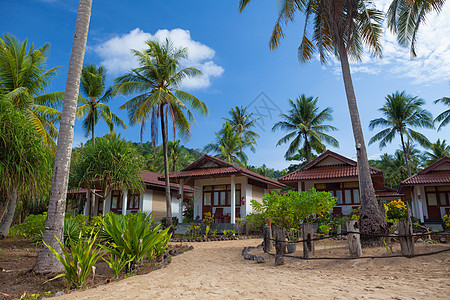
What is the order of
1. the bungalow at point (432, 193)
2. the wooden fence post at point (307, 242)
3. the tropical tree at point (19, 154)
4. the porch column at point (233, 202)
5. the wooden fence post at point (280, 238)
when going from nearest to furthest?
1. the tropical tree at point (19, 154)
2. the wooden fence post at point (307, 242)
3. the wooden fence post at point (280, 238)
4. the porch column at point (233, 202)
5. the bungalow at point (432, 193)

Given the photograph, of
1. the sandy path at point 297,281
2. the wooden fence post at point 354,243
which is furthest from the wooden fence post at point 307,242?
the wooden fence post at point 354,243

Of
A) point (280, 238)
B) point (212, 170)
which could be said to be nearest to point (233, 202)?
point (212, 170)

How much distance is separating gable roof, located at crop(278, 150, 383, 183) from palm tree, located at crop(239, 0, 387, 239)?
647cm

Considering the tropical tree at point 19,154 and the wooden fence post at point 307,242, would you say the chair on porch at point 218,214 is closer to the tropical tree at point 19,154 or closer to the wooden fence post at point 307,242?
the wooden fence post at point 307,242

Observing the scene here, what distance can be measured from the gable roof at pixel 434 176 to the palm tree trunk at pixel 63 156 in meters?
18.8

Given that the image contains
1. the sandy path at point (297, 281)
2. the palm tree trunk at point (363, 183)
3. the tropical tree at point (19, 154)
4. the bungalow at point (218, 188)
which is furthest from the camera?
the bungalow at point (218, 188)

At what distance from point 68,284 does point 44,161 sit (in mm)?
4238

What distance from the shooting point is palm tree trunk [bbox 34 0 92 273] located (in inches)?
237

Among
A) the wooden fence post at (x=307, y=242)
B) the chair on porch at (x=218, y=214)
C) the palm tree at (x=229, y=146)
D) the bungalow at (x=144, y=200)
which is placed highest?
the palm tree at (x=229, y=146)

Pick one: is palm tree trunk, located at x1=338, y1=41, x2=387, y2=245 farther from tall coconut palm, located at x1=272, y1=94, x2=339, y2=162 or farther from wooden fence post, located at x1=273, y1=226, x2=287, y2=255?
tall coconut palm, located at x1=272, y1=94, x2=339, y2=162

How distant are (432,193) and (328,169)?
7248 mm

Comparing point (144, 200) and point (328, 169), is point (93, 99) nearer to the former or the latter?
point (144, 200)

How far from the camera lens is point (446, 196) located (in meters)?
18.6

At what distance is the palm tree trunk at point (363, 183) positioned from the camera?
8.47 m
